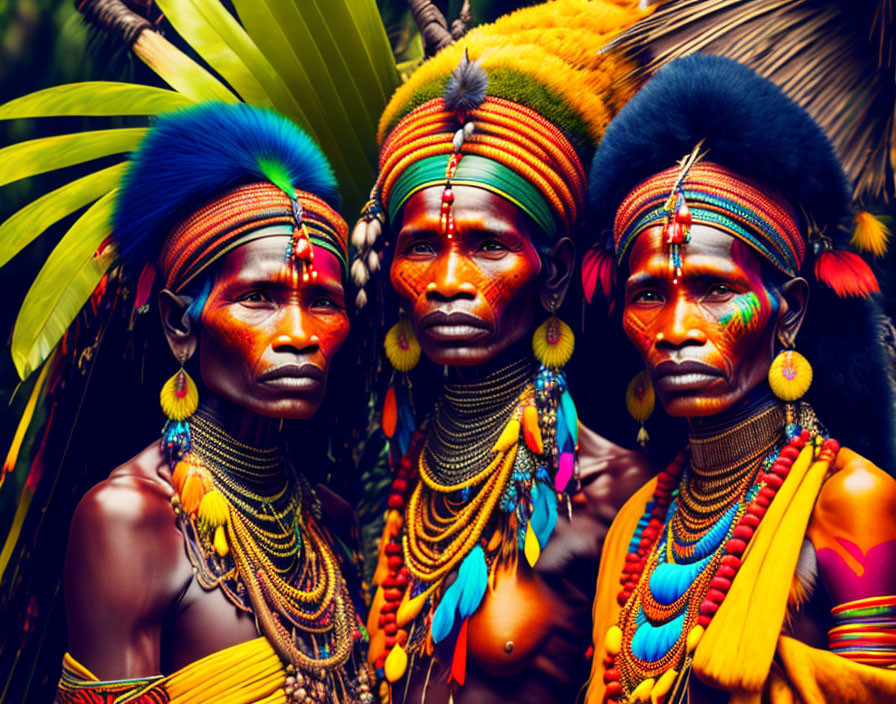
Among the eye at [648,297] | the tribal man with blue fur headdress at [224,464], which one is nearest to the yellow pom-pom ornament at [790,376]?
the eye at [648,297]

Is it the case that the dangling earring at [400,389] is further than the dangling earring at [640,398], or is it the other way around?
the dangling earring at [400,389]

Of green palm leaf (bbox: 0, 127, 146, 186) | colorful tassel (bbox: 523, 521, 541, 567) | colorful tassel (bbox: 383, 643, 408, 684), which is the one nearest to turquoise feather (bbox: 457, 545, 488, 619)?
colorful tassel (bbox: 523, 521, 541, 567)

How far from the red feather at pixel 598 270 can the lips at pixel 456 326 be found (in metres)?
0.43

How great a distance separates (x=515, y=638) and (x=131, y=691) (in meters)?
1.30

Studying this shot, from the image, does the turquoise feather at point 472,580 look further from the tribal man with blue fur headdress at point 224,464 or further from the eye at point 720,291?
the eye at point 720,291

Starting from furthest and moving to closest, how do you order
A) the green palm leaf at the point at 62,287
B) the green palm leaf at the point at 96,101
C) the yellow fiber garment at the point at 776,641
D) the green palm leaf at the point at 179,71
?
the green palm leaf at the point at 179,71, the green palm leaf at the point at 96,101, the green palm leaf at the point at 62,287, the yellow fiber garment at the point at 776,641

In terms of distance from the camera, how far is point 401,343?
13.8ft

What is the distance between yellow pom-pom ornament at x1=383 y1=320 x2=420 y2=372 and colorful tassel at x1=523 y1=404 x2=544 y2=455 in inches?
22.7

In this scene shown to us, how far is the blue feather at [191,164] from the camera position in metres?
3.87

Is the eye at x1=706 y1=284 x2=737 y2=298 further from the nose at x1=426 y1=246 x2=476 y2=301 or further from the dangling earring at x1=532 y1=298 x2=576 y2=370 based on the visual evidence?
the nose at x1=426 y1=246 x2=476 y2=301

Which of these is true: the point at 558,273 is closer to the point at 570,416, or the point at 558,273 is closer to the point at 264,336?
the point at 570,416

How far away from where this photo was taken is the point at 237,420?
3916 mm

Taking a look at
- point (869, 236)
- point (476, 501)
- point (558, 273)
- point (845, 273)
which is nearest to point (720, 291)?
point (845, 273)

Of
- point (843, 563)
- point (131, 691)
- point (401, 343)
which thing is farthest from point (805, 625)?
point (131, 691)
